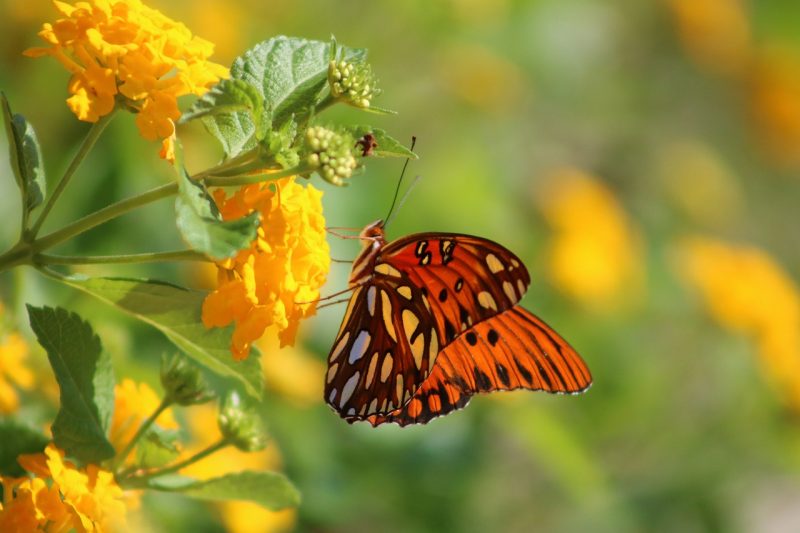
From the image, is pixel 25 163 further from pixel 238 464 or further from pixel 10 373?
pixel 238 464

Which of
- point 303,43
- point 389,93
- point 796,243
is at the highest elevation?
point 796,243

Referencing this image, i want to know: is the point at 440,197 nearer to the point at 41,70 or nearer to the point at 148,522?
the point at 41,70

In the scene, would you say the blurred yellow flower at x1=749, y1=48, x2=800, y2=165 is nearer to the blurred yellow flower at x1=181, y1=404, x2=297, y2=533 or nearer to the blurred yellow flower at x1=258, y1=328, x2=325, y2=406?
the blurred yellow flower at x1=258, y1=328, x2=325, y2=406

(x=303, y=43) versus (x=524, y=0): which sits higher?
(x=524, y=0)

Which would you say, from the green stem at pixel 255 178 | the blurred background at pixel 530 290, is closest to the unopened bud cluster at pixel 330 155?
the green stem at pixel 255 178

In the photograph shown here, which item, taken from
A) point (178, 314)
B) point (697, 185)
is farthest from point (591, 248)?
point (178, 314)

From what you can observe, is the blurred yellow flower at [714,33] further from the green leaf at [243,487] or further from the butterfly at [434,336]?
the green leaf at [243,487]

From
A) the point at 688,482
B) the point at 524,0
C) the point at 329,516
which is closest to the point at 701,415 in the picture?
the point at 688,482
